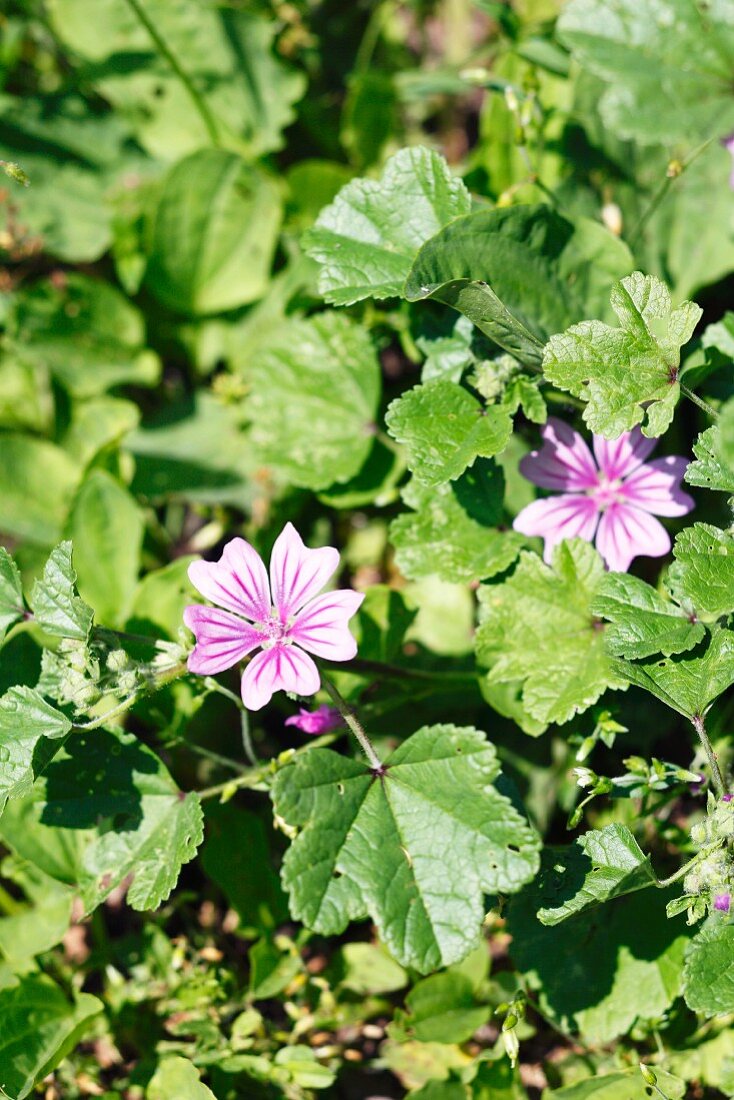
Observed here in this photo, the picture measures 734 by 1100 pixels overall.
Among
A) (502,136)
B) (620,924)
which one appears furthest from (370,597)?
(502,136)

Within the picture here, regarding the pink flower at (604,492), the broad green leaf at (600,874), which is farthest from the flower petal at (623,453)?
the broad green leaf at (600,874)

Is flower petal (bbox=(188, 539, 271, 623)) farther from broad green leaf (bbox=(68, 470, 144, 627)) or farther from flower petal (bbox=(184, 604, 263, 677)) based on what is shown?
broad green leaf (bbox=(68, 470, 144, 627))

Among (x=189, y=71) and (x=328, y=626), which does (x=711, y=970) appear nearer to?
(x=328, y=626)

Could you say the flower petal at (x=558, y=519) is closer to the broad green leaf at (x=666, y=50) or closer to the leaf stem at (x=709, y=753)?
the leaf stem at (x=709, y=753)

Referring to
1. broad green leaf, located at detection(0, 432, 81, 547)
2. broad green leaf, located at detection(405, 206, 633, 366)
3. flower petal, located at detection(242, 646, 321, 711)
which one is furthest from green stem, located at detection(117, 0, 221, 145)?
flower petal, located at detection(242, 646, 321, 711)

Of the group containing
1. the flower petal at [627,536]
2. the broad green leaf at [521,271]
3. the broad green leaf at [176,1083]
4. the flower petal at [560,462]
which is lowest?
the broad green leaf at [176,1083]

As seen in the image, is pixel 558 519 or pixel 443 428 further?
pixel 558 519

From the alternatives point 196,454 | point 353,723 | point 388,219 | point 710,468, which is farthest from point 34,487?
point 710,468
